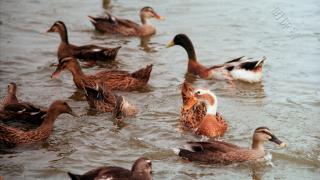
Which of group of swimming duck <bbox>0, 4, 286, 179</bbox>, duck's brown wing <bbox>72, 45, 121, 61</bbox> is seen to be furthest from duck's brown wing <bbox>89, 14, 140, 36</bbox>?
duck's brown wing <bbox>72, 45, 121, 61</bbox>

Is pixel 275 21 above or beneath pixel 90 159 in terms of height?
above

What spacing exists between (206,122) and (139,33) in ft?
20.3

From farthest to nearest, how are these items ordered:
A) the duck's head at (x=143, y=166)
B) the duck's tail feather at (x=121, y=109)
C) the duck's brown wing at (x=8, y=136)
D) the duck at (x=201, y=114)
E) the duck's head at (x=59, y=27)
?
the duck's head at (x=59, y=27)
the duck's tail feather at (x=121, y=109)
the duck at (x=201, y=114)
the duck's brown wing at (x=8, y=136)
the duck's head at (x=143, y=166)

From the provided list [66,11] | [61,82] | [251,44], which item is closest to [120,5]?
[66,11]

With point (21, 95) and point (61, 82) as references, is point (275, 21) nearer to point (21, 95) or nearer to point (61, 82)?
point (61, 82)

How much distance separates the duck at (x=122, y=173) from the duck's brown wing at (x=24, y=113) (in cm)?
262

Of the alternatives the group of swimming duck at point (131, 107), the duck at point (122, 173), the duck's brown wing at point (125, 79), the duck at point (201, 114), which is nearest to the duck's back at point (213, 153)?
the group of swimming duck at point (131, 107)

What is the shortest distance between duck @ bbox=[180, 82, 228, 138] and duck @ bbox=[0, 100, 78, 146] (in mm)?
1648

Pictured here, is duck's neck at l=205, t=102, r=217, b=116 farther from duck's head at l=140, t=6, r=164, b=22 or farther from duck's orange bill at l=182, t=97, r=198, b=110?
duck's head at l=140, t=6, r=164, b=22

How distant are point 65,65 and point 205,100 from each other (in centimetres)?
306

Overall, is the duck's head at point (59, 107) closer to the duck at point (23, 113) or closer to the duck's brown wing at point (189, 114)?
the duck at point (23, 113)

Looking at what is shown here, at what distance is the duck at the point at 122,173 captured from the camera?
759 centimetres

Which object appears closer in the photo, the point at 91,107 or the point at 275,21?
the point at 91,107

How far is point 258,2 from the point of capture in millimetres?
17953
